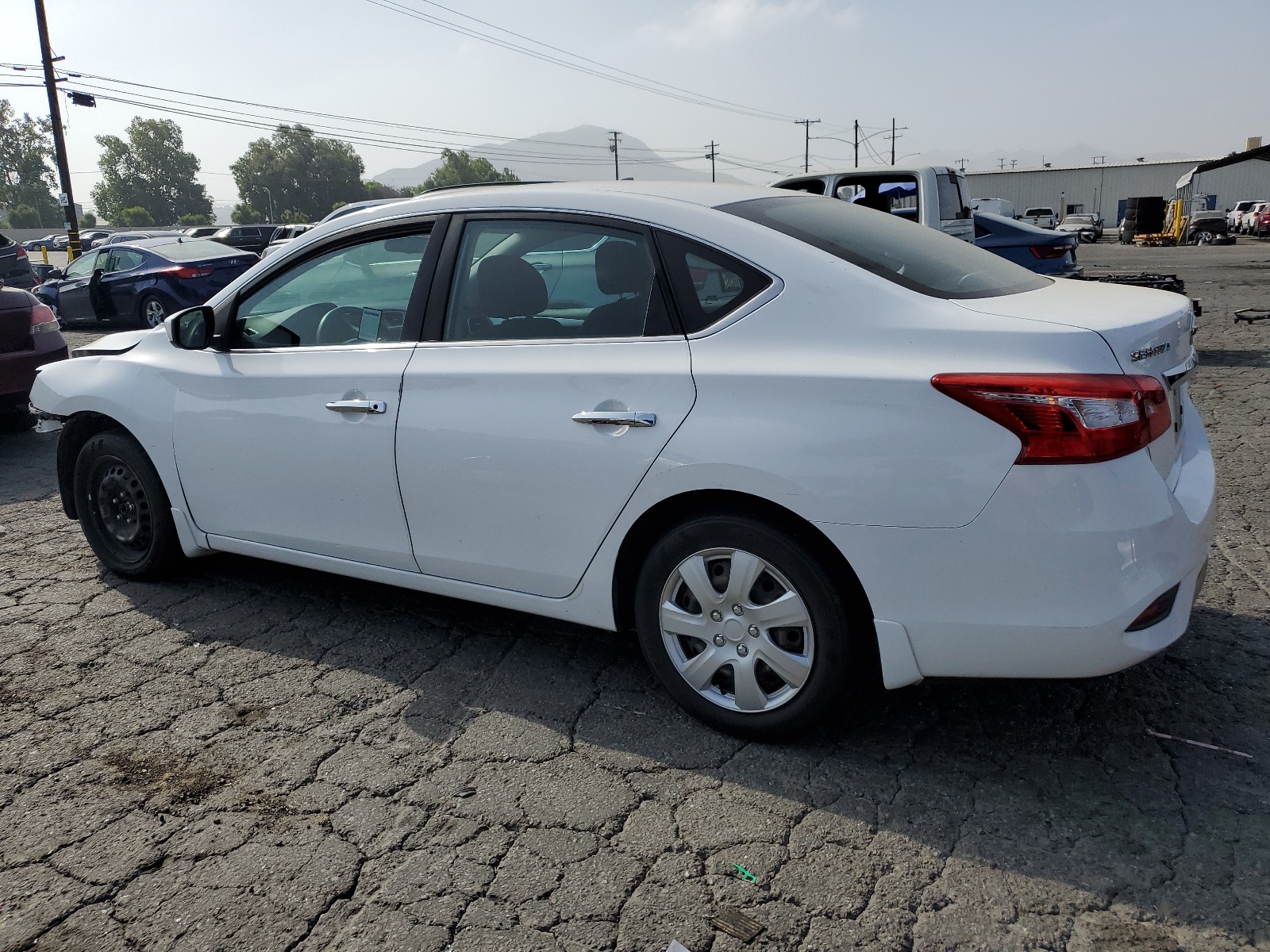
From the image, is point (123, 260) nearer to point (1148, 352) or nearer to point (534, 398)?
point (534, 398)

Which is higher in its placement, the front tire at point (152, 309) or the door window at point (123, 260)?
the door window at point (123, 260)

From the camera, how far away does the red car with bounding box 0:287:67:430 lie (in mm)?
7465

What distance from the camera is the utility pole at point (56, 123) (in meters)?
29.2

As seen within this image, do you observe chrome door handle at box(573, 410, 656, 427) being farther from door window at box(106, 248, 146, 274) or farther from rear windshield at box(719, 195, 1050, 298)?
door window at box(106, 248, 146, 274)

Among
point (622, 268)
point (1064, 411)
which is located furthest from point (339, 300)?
point (1064, 411)

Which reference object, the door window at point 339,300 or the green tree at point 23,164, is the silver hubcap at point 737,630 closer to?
the door window at point 339,300

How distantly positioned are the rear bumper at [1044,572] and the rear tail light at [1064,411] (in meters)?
0.04

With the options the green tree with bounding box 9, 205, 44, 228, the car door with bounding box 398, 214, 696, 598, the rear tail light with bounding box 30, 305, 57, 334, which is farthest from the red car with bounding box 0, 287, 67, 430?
the green tree with bounding box 9, 205, 44, 228

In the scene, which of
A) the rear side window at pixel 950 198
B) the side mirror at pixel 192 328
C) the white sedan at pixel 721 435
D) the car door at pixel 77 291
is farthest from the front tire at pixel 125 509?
the car door at pixel 77 291

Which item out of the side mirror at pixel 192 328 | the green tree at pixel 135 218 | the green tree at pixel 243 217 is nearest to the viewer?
the side mirror at pixel 192 328

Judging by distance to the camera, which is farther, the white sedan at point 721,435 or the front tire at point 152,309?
the front tire at point 152,309

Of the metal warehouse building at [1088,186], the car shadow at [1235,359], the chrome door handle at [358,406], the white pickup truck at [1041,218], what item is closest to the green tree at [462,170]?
the metal warehouse building at [1088,186]

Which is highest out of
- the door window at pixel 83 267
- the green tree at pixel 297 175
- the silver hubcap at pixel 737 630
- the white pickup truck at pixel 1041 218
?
the green tree at pixel 297 175

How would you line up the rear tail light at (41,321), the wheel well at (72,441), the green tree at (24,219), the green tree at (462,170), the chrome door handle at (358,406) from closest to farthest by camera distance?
the chrome door handle at (358,406), the wheel well at (72,441), the rear tail light at (41,321), the green tree at (24,219), the green tree at (462,170)
